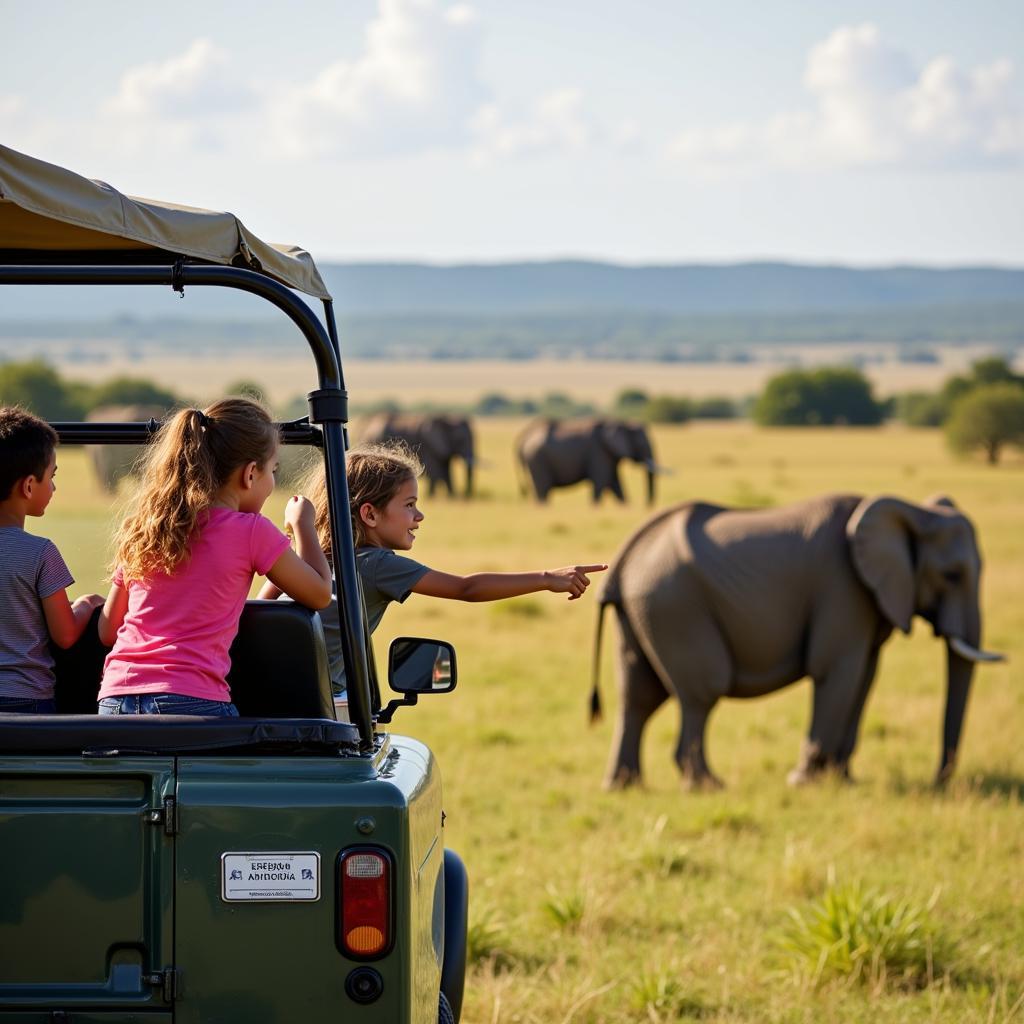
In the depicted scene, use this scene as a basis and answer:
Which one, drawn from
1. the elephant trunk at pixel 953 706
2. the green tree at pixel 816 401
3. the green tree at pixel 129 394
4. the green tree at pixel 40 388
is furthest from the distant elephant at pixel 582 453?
the green tree at pixel 816 401

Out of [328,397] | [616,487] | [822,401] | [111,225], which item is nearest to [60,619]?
[328,397]

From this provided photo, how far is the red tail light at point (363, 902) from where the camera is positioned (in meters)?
3.06

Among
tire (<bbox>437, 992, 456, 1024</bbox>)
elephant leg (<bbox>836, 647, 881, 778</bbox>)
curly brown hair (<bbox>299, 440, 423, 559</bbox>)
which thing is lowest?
elephant leg (<bbox>836, 647, 881, 778</bbox>)

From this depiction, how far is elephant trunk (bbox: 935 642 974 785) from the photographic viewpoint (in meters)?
9.53

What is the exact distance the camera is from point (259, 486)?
3.56 m

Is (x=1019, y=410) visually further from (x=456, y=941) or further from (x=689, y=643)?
(x=456, y=941)

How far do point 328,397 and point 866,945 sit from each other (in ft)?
10.7

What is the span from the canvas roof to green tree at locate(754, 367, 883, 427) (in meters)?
79.6

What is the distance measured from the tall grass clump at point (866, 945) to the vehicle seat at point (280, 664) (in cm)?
276

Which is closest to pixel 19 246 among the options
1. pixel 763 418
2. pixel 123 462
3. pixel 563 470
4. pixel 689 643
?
pixel 123 462

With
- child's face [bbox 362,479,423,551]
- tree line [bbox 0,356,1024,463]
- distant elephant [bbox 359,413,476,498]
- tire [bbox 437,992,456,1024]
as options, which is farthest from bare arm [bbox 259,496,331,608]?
tree line [bbox 0,356,1024,463]

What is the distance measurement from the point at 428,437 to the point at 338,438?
1428 inches

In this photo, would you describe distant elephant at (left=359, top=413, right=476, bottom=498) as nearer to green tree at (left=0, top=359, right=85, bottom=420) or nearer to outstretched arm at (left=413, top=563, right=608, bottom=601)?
green tree at (left=0, top=359, right=85, bottom=420)

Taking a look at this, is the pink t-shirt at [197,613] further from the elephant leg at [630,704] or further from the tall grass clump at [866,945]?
the elephant leg at [630,704]
